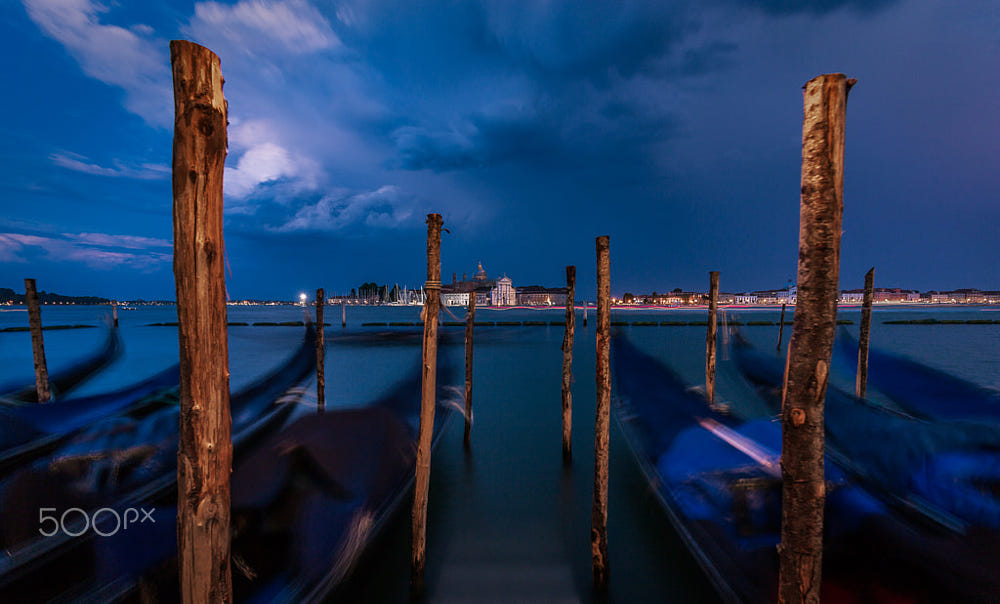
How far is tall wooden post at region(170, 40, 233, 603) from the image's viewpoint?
5.47 ft

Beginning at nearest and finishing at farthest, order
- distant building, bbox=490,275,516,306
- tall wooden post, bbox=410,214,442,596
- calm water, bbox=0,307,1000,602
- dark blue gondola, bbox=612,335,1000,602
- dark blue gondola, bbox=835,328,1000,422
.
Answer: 1. dark blue gondola, bbox=612,335,1000,602
2. tall wooden post, bbox=410,214,442,596
3. calm water, bbox=0,307,1000,602
4. dark blue gondola, bbox=835,328,1000,422
5. distant building, bbox=490,275,516,306

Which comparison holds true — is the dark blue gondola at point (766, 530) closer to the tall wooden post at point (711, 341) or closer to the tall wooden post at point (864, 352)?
the tall wooden post at point (711, 341)

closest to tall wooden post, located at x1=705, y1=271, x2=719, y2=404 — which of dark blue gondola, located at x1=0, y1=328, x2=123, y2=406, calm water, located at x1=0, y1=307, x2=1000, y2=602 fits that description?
calm water, located at x1=0, y1=307, x2=1000, y2=602

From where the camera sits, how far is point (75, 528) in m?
3.45

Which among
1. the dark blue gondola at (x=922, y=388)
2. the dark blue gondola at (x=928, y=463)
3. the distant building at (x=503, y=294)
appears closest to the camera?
the dark blue gondola at (x=928, y=463)

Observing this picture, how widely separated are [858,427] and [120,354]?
58.7ft

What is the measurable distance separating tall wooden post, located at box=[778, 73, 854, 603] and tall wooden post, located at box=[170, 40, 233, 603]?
2.75m

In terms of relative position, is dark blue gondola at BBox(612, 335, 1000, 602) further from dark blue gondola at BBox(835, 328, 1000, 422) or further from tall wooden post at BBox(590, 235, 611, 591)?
dark blue gondola at BBox(835, 328, 1000, 422)

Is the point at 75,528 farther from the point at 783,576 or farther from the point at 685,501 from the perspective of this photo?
the point at 685,501

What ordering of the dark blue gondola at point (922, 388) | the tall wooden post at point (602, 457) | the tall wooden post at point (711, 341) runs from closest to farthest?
the tall wooden post at point (602, 457) < the dark blue gondola at point (922, 388) < the tall wooden post at point (711, 341)

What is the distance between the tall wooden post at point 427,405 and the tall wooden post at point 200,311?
1577 mm

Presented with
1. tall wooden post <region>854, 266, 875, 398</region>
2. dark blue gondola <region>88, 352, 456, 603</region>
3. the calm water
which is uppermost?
tall wooden post <region>854, 266, 875, 398</region>

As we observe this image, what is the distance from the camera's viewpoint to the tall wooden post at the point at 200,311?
1.67 metres

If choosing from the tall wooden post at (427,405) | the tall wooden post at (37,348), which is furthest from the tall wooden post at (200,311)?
the tall wooden post at (37,348)
